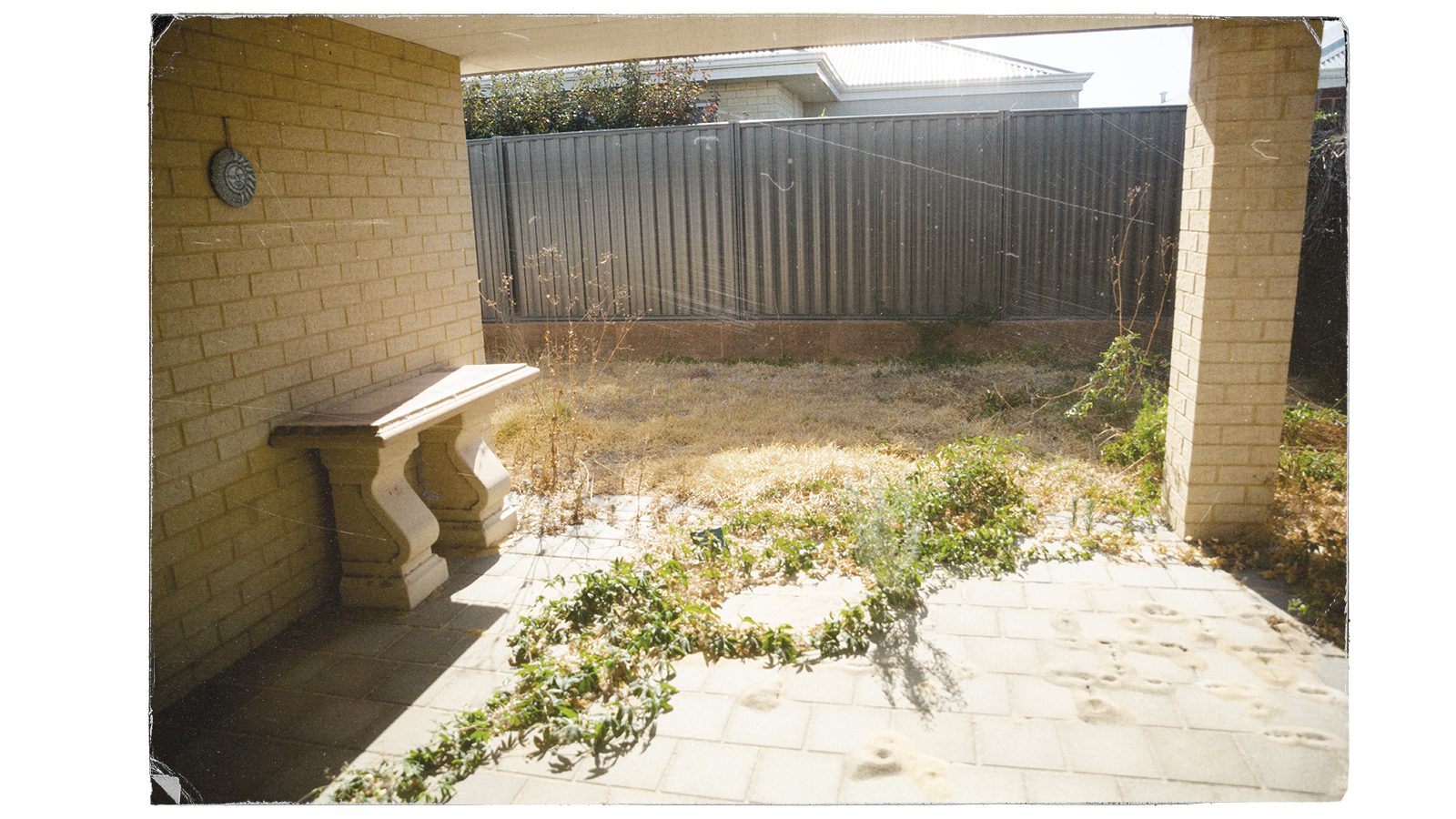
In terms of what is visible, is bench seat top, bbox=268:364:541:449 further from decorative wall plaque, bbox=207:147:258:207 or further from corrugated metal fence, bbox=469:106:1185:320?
corrugated metal fence, bbox=469:106:1185:320

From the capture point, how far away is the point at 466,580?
360cm

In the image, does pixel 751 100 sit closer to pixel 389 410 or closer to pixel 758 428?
pixel 758 428

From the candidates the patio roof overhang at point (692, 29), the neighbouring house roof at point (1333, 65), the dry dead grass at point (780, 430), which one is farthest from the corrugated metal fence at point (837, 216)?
the neighbouring house roof at point (1333, 65)

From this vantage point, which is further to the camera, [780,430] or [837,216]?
[837,216]

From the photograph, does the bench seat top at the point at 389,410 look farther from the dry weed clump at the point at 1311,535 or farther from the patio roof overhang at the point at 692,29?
the dry weed clump at the point at 1311,535

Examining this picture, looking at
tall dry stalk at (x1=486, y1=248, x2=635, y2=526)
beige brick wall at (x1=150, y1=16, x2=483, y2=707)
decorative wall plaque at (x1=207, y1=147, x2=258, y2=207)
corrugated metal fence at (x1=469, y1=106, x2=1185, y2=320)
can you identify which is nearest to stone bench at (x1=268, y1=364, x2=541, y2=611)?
beige brick wall at (x1=150, y1=16, x2=483, y2=707)

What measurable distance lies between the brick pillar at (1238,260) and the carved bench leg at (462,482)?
3.25 m

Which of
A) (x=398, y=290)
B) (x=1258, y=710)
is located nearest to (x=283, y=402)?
(x=398, y=290)

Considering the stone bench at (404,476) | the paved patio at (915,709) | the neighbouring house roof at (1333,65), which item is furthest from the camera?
the stone bench at (404,476)

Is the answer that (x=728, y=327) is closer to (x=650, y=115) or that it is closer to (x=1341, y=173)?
(x=650, y=115)

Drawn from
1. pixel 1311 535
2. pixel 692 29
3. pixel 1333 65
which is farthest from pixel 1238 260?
pixel 692 29

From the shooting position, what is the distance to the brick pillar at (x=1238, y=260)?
2.97 meters

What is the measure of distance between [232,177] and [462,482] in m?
1.66

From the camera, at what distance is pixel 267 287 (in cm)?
299
